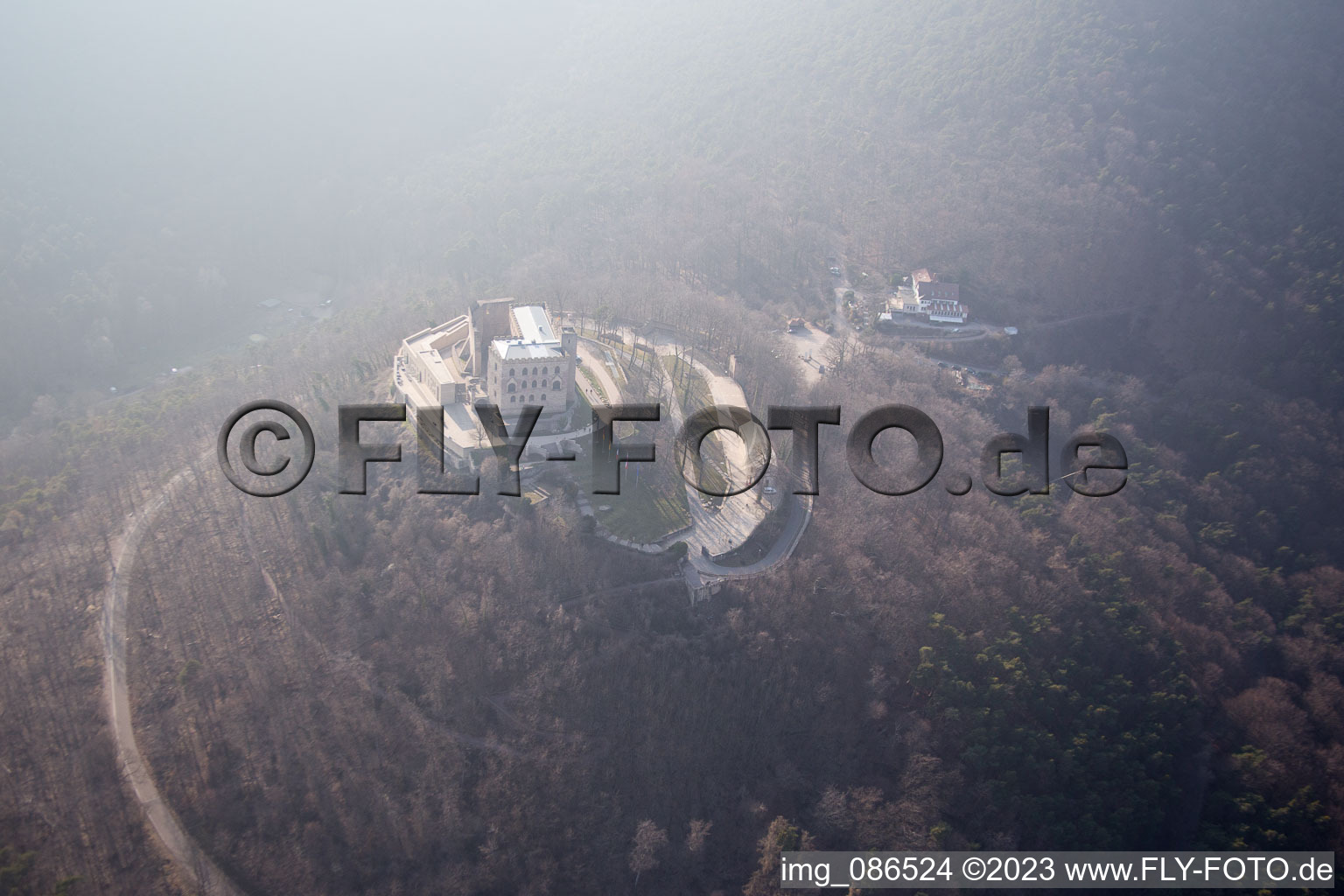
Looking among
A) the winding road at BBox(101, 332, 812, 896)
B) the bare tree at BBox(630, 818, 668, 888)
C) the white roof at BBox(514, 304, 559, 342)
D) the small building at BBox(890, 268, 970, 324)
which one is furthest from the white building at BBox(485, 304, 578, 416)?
the small building at BBox(890, 268, 970, 324)

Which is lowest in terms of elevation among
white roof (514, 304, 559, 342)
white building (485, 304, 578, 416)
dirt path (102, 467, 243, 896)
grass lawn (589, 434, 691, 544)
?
dirt path (102, 467, 243, 896)

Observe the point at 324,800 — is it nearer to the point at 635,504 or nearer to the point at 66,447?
the point at 635,504

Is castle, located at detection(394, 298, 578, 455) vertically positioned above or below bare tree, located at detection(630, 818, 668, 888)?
above

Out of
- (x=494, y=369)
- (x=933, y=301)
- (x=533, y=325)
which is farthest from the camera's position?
(x=933, y=301)

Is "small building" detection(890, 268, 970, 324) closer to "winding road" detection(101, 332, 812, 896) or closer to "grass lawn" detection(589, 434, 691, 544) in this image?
"winding road" detection(101, 332, 812, 896)

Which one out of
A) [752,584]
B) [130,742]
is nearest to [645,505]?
[752,584]

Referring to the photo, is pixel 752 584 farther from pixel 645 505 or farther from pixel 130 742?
pixel 130 742

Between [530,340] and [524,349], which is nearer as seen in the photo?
[524,349]

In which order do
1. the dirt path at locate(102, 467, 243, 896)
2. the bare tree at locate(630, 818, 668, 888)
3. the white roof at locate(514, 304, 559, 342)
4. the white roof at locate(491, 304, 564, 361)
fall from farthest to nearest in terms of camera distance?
the white roof at locate(514, 304, 559, 342), the white roof at locate(491, 304, 564, 361), the bare tree at locate(630, 818, 668, 888), the dirt path at locate(102, 467, 243, 896)

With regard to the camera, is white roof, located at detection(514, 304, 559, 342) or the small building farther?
the small building

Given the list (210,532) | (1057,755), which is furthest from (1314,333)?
(210,532)

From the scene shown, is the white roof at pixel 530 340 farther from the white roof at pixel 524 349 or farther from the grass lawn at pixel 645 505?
the grass lawn at pixel 645 505
